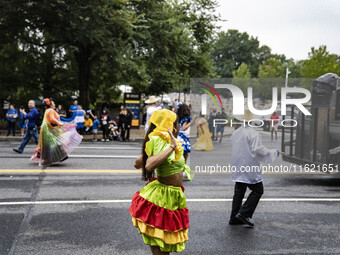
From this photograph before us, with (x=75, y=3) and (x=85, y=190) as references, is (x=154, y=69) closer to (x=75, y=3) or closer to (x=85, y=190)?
(x=75, y=3)

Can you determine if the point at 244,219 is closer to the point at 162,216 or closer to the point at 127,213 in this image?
the point at 127,213

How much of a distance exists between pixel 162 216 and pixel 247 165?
105 inches

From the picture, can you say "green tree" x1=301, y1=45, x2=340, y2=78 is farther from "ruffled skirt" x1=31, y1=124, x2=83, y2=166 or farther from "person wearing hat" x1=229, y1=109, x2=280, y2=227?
"person wearing hat" x1=229, y1=109, x2=280, y2=227

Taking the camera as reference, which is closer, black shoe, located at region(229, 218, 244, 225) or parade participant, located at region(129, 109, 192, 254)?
parade participant, located at region(129, 109, 192, 254)

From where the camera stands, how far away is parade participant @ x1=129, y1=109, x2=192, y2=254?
380cm

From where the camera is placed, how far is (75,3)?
20250mm

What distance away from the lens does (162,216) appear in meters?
3.81

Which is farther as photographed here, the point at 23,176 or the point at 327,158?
the point at 23,176

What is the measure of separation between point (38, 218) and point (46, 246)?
1247 millimetres

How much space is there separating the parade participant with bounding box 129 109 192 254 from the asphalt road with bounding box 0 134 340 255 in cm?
140

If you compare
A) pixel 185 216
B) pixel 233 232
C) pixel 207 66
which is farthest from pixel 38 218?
pixel 207 66

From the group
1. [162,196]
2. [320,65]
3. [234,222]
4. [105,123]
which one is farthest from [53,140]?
[320,65]

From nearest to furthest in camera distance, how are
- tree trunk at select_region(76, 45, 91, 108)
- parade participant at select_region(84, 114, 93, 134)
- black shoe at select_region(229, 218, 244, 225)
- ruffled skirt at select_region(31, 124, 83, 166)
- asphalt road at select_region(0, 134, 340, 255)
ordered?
asphalt road at select_region(0, 134, 340, 255) < black shoe at select_region(229, 218, 244, 225) < ruffled skirt at select_region(31, 124, 83, 166) < parade participant at select_region(84, 114, 93, 134) < tree trunk at select_region(76, 45, 91, 108)

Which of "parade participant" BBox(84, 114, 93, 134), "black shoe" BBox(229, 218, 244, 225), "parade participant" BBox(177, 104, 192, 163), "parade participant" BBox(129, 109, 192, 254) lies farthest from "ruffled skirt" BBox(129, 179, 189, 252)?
"parade participant" BBox(84, 114, 93, 134)
